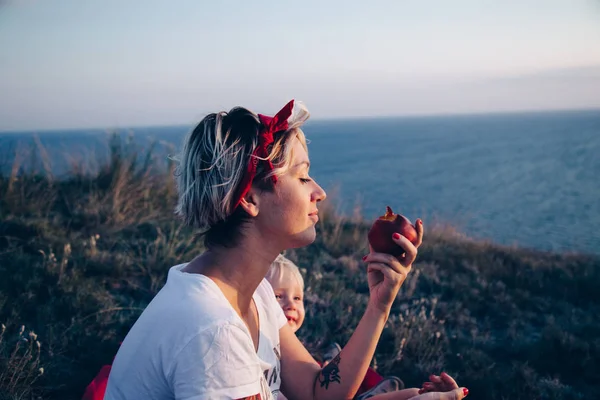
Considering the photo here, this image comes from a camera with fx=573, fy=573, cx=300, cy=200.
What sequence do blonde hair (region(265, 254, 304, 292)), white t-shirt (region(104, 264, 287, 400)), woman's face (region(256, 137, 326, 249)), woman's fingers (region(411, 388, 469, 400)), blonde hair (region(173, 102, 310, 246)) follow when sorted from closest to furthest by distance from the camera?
white t-shirt (region(104, 264, 287, 400))
blonde hair (region(173, 102, 310, 246))
woman's face (region(256, 137, 326, 249))
woman's fingers (region(411, 388, 469, 400))
blonde hair (region(265, 254, 304, 292))

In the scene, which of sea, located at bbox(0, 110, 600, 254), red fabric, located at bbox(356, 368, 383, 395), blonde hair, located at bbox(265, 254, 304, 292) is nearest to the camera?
red fabric, located at bbox(356, 368, 383, 395)

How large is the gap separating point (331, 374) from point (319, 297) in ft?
9.50

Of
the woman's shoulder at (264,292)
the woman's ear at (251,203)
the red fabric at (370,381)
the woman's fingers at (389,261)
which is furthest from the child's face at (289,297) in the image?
the woman's ear at (251,203)

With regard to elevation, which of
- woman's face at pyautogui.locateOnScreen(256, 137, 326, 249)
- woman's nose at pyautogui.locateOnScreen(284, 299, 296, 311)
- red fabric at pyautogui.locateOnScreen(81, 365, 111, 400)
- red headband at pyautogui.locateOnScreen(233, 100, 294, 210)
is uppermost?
red headband at pyautogui.locateOnScreen(233, 100, 294, 210)

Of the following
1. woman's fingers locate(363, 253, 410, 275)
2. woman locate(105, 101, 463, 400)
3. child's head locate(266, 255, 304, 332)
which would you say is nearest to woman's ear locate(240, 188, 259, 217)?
woman locate(105, 101, 463, 400)

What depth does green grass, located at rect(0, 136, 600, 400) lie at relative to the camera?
4.30 metres

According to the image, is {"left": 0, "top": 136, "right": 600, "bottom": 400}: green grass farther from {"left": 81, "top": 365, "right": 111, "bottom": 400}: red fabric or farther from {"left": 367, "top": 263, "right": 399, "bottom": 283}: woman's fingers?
{"left": 367, "top": 263, "right": 399, "bottom": 283}: woman's fingers

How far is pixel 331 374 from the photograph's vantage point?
2.69 m

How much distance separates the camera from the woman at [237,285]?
1846 mm

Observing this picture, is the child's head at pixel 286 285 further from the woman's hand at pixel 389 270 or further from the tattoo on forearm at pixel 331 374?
the woman's hand at pixel 389 270

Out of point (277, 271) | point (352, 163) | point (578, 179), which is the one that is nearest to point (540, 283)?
point (277, 271)

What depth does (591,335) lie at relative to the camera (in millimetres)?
5457

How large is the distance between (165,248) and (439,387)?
3903 millimetres

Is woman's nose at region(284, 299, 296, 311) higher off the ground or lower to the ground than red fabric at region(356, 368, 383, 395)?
higher
